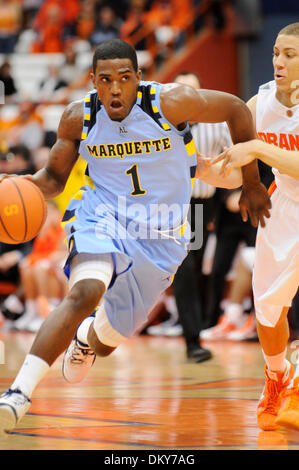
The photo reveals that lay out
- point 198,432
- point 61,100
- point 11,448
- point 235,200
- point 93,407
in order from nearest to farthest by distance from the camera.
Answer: point 11,448
point 198,432
point 93,407
point 235,200
point 61,100

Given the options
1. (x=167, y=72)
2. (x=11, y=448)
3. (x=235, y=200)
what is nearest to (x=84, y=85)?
(x=167, y=72)

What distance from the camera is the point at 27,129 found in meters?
14.6

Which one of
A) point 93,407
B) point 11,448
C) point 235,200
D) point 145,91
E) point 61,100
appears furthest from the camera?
point 61,100

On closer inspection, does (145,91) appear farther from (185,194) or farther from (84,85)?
(84,85)

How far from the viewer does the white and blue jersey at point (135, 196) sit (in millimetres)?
4145

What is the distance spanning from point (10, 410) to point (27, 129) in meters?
11.6

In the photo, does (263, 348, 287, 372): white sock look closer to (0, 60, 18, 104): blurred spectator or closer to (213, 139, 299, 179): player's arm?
(213, 139, 299, 179): player's arm

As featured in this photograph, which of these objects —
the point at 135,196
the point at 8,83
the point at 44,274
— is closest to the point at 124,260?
the point at 135,196

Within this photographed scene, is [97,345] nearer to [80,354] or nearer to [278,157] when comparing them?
[80,354]

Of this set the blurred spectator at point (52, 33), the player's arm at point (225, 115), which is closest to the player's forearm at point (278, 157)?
the player's arm at point (225, 115)

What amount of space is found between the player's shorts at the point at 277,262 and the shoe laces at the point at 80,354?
107 cm

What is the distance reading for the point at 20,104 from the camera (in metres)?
16.0

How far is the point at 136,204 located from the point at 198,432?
3.72ft

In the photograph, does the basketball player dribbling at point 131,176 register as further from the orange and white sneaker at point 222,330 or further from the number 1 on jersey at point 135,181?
the orange and white sneaker at point 222,330
